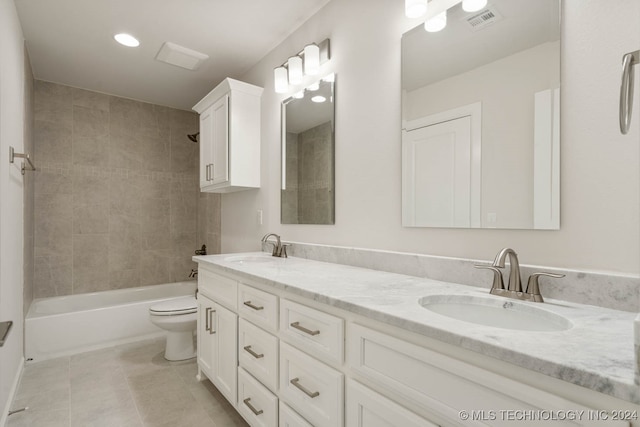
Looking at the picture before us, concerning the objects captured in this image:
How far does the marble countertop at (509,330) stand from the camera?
1.79ft

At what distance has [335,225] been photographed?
195cm

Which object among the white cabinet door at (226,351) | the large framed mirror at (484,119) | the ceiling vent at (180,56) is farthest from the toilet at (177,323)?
the ceiling vent at (180,56)

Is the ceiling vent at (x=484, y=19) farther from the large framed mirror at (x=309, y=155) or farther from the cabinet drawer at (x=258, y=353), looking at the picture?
the cabinet drawer at (x=258, y=353)

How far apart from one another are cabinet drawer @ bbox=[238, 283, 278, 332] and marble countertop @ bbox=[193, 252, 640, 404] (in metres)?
0.09

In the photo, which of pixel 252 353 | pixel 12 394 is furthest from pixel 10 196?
pixel 252 353

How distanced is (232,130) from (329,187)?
39.8 inches

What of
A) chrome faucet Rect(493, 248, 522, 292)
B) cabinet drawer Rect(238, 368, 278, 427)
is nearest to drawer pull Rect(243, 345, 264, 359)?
cabinet drawer Rect(238, 368, 278, 427)

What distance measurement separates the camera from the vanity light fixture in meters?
2.04

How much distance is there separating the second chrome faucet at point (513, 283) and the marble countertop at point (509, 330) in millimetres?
40

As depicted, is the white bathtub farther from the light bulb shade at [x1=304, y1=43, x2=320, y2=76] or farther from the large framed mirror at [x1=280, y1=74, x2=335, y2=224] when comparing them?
the light bulb shade at [x1=304, y1=43, x2=320, y2=76]

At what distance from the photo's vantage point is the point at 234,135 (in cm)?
251

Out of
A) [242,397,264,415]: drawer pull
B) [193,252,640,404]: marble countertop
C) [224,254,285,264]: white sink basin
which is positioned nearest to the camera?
[193,252,640,404]: marble countertop

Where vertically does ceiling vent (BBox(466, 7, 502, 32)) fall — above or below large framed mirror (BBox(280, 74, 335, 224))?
above

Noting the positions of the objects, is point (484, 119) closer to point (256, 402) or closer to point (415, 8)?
point (415, 8)
